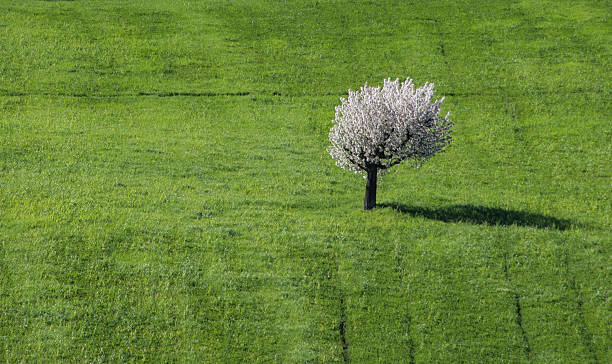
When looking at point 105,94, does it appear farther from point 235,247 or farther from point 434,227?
point 434,227

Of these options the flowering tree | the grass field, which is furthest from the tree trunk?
the grass field

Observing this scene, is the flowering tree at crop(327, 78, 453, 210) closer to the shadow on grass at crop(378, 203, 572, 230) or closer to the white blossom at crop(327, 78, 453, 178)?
the white blossom at crop(327, 78, 453, 178)

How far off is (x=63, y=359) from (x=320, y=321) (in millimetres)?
8370

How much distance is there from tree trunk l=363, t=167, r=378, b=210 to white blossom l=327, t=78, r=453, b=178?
366 mm

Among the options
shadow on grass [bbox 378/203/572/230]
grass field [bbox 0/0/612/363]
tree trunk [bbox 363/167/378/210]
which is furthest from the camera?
tree trunk [bbox 363/167/378/210]

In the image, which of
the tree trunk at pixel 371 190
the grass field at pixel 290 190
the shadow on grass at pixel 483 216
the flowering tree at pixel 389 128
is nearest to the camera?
the grass field at pixel 290 190

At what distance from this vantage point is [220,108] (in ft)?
147

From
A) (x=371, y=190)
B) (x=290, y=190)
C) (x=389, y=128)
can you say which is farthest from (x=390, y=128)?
(x=290, y=190)

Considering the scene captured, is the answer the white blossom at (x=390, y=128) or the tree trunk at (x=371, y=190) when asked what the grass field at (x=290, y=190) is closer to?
the tree trunk at (x=371, y=190)

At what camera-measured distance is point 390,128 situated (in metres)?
30.4

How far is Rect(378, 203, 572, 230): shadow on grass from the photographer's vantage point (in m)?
30.5

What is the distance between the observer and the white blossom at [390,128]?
3028 cm

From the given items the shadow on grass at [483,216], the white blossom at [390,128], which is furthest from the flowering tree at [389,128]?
the shadow on grass at [483,216]

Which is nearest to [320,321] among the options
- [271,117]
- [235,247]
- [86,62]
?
[235,247]
